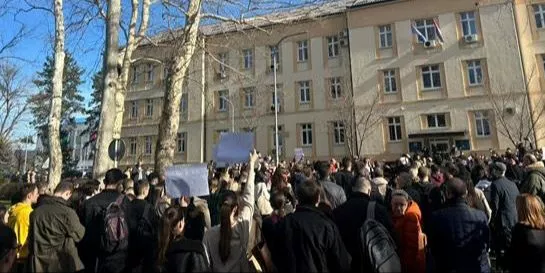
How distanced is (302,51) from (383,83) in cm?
882

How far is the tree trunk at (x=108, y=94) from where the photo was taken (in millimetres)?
12086

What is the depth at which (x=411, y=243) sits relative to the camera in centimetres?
452

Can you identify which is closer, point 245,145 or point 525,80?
point 245,145

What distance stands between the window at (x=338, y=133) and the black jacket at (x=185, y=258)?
32.1 m

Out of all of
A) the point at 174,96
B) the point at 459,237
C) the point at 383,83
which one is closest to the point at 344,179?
the point at 459,237

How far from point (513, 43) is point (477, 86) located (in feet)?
14.0

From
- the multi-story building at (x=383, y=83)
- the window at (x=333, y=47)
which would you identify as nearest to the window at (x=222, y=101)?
the multi-story building at (x=383, y=83)

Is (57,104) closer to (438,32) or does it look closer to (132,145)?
(438,32)

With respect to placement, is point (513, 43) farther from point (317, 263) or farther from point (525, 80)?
point (317, 263)

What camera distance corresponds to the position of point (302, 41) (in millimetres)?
38062

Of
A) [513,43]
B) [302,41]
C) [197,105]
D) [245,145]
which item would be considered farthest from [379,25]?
[245,145]

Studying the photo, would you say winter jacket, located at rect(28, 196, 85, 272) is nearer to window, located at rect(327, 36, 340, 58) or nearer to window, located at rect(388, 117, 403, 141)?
window, located at rect(388, 117, 403, 141)

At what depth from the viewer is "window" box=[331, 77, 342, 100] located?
3557cm

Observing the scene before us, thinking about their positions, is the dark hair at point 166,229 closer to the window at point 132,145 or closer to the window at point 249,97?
the window at point 249,97
